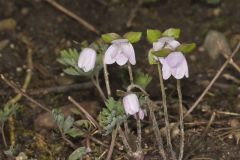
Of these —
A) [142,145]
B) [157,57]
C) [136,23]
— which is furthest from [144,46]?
[157,57]

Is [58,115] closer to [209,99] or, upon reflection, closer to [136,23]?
[209,99]

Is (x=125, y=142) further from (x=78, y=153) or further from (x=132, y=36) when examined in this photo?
(x=132, y=36)

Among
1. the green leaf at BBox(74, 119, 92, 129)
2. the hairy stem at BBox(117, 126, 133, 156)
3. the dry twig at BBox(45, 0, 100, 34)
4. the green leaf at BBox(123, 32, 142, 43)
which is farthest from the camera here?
the dry twig at BBox(45, 0, 100, 34)

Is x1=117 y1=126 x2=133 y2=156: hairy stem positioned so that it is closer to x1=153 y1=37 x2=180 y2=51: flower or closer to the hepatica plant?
the hepatica plant

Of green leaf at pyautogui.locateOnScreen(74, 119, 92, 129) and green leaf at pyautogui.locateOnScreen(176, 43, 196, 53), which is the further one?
green leaf at pyautogui.locateOnScreen(74, 119, 92, 129)

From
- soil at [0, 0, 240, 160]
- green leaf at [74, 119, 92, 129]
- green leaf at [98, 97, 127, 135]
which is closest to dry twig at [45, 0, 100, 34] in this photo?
soil at [0, 0, 240, 160]

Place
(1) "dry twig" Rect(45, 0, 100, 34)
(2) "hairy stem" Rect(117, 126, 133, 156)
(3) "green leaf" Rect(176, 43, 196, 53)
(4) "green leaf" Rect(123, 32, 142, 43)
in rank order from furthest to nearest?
(1) "dry twig" Rect(45, 0, 100, 34)
(2) "hairy stem" Rect(117, 126, 133, 156)
(4) "green leaf" Rect(123, 32, 142, 43)
(3) "green leaf" Rect(176, 43, 196, 53)

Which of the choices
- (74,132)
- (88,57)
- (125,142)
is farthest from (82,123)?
(88,57)
